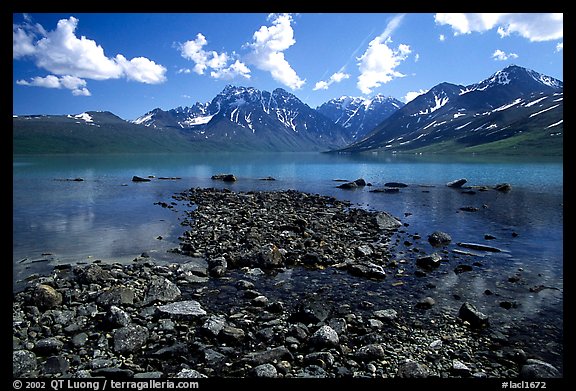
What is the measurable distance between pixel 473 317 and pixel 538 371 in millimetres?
3063

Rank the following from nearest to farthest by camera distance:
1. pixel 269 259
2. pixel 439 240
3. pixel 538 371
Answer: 1. pixel 538 371
2. pixel 269 259
3. pixel 439 240

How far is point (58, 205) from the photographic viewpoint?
41.2 meters

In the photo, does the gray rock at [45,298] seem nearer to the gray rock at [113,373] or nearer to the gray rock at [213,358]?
the gray rock at [113,373]

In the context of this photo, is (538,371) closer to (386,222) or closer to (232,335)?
(232,335)

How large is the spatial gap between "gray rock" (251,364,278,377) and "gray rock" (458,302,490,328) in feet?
26.1

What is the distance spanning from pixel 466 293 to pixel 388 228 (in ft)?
45.1

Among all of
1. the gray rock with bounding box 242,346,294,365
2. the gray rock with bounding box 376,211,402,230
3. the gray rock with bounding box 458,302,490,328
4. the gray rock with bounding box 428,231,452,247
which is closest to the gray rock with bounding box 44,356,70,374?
the gray rock with bounding box 242,346,294,365

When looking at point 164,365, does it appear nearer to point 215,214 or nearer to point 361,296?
point 361,296

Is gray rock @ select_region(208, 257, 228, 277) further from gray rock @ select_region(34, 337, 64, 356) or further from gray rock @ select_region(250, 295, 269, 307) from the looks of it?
gray rock @ select_region(34, 337, 64, 356)

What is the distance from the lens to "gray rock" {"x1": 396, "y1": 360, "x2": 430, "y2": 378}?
9.08 m

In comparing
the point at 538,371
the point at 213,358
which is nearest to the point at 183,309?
the point at 213,358

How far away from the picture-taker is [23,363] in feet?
29.6
